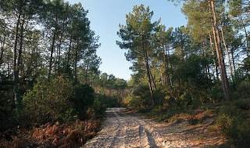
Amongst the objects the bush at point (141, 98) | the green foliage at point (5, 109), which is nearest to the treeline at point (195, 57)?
the bush at point (141, 98)

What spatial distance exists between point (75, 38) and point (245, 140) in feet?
92.8

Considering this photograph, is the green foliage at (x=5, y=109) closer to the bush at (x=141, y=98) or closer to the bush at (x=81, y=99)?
the bush at (x=81, y=99)

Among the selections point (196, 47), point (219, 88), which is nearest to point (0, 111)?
point (219, 88)

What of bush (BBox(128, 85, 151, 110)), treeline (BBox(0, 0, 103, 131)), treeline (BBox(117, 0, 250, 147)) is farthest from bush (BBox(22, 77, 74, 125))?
bush (BBox(128, 85, 151, 110))

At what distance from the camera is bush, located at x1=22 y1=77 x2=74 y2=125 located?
60.5 feet

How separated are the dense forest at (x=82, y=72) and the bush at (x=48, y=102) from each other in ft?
0.21

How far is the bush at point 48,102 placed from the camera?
727 inches

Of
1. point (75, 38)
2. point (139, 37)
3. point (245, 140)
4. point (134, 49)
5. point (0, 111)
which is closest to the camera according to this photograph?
point (0, 111)

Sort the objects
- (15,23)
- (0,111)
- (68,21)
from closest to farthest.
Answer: (0,111)
(15,23)
(68,21)

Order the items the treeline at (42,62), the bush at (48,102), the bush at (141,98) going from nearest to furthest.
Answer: the treeline at (42,62) < the bush at (48,102) < the bush at (141,98)

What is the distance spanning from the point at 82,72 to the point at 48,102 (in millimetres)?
29151

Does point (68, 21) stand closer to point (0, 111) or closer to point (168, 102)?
point (168, 102)

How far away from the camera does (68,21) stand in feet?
104

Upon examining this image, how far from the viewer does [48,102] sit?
19.5m
